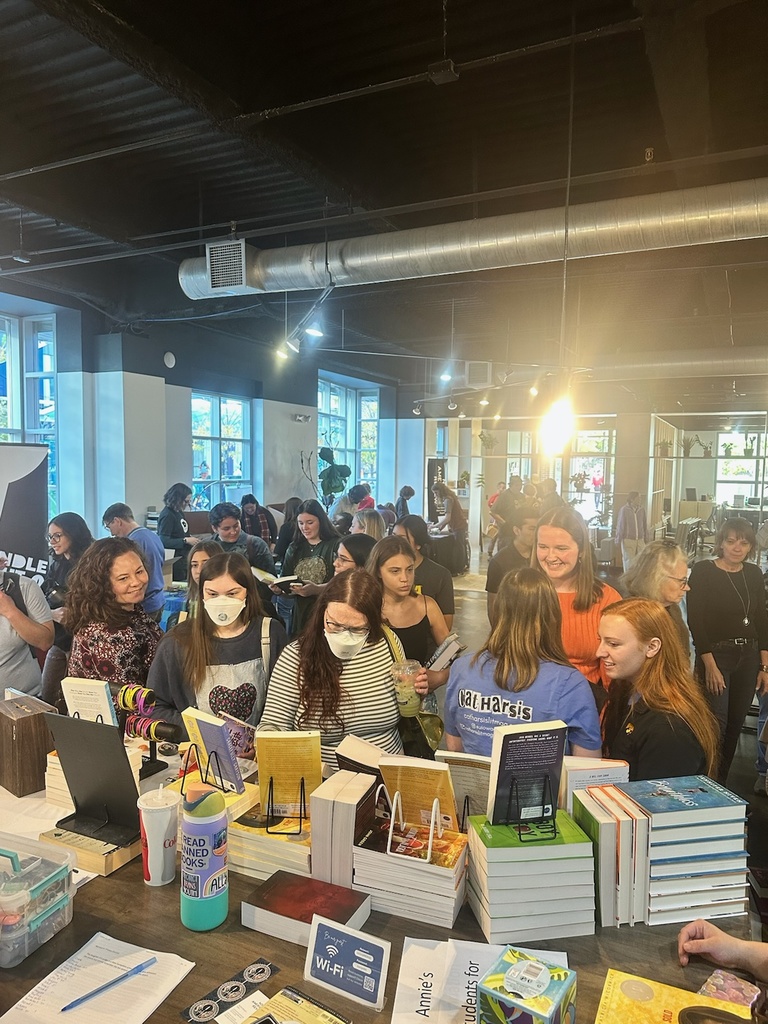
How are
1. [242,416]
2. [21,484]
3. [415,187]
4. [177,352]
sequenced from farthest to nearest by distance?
[242,416], [177,352], [415,187], [21,484]

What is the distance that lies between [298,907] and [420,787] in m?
0.35

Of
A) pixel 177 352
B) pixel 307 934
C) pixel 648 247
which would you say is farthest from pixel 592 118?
pixel 177 352

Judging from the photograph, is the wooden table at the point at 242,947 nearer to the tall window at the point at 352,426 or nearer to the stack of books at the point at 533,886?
the stack of books at the point at 533,886

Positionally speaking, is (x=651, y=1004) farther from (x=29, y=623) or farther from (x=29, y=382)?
(x=29, y=382)

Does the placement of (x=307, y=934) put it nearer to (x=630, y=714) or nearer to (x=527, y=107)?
(x=630, y=714)

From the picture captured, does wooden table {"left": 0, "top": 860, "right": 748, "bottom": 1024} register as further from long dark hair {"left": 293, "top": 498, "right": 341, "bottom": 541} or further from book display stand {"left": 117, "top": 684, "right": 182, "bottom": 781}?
long dark hair {"left": 293, "top": 498, "right": 341, "bottom": 541}

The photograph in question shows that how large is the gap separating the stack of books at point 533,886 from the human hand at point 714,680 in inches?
98.2

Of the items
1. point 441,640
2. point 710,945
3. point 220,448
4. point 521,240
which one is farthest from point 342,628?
point 220,448

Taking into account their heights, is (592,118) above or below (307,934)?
above

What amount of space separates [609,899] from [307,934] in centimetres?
Result: 63

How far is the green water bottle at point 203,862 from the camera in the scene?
1373 millimetres

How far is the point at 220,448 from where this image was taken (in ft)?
31.8

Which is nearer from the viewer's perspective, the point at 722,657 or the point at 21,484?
the point at 722,657

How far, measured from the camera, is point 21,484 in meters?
3.96
